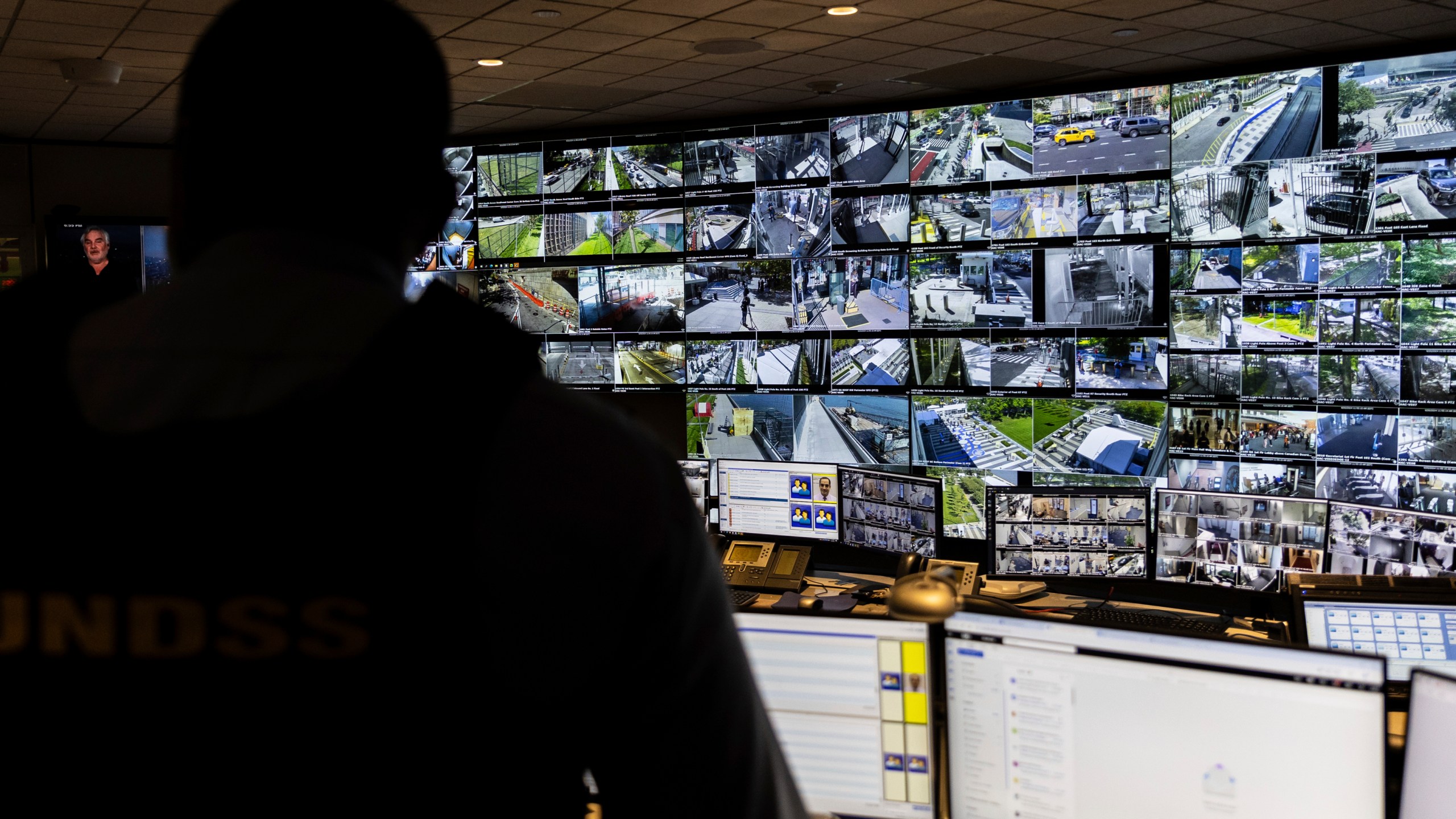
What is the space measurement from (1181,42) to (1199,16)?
0.46 meters

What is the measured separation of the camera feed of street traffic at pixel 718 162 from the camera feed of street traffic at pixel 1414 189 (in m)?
3.34

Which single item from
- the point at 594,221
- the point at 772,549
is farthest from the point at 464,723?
the point at 594,221

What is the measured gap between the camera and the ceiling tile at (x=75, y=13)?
13.3 ft

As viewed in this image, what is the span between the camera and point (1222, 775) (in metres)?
1.76

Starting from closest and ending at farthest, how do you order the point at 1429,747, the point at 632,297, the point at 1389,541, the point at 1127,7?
the point at 1429,747
the point at 1389,541
the point at 1127,7
the point at 632,297

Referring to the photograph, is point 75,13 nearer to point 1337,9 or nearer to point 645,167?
point 645,167

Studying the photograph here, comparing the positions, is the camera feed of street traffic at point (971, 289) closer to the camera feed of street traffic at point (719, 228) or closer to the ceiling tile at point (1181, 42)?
the camera feed of street traffic at point (719, 228)

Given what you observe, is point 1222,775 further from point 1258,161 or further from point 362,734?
point 1258,161

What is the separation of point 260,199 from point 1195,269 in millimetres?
5594

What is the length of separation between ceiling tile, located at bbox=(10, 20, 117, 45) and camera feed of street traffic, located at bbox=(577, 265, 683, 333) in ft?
10.2

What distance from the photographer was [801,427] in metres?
6.59

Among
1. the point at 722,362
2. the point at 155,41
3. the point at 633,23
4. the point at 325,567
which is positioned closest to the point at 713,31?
the point at 633,23

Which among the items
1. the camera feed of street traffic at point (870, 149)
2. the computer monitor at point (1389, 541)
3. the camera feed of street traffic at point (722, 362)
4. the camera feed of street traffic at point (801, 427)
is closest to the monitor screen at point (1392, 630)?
the computer monitor at point (1389, 541)

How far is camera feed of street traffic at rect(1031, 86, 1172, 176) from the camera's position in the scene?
560 centimetres
